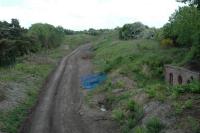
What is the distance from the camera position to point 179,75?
40.0 metres

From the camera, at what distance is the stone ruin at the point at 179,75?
120ft

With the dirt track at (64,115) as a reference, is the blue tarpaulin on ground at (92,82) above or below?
above

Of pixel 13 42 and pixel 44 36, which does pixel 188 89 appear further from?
pixel 44 36

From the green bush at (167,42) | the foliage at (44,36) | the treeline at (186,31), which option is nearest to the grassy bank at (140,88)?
the green bush at (167,42)

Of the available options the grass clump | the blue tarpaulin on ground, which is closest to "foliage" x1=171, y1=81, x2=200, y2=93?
the grass clump

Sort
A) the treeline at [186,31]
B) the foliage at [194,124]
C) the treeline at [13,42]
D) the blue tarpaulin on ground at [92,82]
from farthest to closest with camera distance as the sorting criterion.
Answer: the treeline at [13,42] < the blue tarpaulin on ground at [92,82] < the treeline at [186,31] < the foliage at [194,124]

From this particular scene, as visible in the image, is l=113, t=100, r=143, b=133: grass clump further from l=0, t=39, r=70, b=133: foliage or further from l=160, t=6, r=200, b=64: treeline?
l=160, t=6, r=200, b=64: treeline

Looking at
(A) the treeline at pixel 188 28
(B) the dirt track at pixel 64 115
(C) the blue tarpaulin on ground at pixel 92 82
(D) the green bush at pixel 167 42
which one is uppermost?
(A) the treeline at pixel 188 28

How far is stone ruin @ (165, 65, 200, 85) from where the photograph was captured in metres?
36.6

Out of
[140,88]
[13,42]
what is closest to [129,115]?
[140,88]

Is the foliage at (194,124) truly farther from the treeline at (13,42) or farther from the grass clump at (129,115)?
the treeline at (13,42)

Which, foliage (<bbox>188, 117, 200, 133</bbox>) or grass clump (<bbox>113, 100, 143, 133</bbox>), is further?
grass clump (<bbox>113, 100, 143, 133</bbox>)

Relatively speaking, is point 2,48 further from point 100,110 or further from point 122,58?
point 100,110

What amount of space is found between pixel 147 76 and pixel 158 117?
20556 millimetres
